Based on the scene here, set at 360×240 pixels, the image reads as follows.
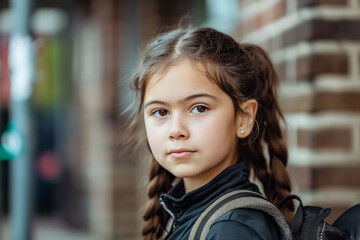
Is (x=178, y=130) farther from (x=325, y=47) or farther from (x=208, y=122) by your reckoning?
(x=325, y=47)

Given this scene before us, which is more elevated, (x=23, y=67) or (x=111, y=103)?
(x=23, y=67)

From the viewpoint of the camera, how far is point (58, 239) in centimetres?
699

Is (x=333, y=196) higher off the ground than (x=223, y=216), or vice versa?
(x=223, y=216)

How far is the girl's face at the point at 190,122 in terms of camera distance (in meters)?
1.63

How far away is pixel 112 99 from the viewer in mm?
6746

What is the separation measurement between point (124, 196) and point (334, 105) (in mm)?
4861

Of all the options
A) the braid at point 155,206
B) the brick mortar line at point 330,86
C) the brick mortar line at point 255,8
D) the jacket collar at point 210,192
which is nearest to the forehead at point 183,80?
the jacket collar at point 210,192

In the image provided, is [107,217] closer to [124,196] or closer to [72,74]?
[124,196]

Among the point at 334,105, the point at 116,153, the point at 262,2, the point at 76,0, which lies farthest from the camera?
the point at 76,0

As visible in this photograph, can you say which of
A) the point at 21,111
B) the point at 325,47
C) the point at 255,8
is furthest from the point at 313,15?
the point at 21,111

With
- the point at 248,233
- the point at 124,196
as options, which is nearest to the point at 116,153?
the point at 124,196

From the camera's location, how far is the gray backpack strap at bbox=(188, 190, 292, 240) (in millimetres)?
1523

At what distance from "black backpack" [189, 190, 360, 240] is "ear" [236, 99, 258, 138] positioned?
24cm

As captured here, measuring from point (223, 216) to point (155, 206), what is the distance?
61cm
